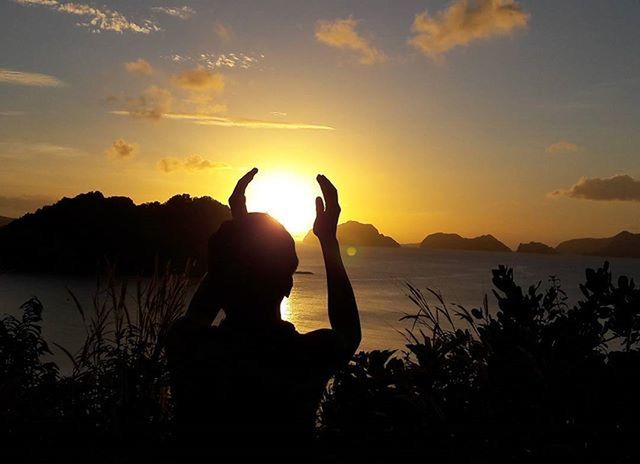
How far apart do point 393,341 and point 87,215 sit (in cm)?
8376

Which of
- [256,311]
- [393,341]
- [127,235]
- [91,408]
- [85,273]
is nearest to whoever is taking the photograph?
[256,311]

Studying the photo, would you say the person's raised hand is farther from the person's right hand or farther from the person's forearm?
the person's forearm

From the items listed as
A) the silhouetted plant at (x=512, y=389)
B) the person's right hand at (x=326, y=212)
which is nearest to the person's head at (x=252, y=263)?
the person's right hand at (x=326, y=212)

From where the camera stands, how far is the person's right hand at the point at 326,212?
204cm

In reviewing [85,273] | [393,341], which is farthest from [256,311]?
[85,273]

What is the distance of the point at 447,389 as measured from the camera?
3.88 metres

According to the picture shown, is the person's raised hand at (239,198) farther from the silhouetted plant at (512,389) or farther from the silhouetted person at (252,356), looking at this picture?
the silhouetted plant at (512,389)

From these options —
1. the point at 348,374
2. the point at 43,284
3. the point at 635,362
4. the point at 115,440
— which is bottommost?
the point at 43,284

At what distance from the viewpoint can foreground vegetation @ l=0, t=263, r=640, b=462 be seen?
305 centimetres

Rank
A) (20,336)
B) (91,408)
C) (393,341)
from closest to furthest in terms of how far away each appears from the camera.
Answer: (91,408), (20,336), (393,341)

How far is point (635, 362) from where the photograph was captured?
127 inches

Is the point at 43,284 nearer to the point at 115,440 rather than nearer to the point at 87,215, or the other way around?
the point at 87,215

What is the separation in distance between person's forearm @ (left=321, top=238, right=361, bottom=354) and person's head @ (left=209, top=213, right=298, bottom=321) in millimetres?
153

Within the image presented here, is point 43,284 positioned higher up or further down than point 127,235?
further down
